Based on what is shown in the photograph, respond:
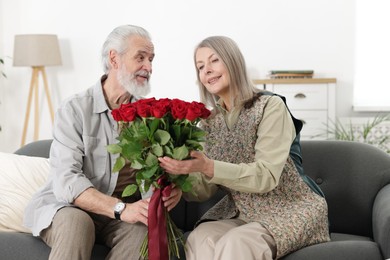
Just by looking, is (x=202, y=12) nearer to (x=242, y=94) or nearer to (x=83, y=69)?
(x=83, y=69)

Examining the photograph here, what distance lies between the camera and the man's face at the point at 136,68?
2.95 m

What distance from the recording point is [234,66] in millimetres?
2799

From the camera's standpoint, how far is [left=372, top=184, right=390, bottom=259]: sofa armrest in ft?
8.50

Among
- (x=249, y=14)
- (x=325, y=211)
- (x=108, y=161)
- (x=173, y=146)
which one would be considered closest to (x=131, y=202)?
(x=108, y=161)

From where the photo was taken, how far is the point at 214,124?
2895 millimetres

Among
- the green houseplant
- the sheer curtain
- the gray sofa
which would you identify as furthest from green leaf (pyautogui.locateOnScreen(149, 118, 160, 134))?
the sheer curtain

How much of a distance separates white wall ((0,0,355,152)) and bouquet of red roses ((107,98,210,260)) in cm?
402

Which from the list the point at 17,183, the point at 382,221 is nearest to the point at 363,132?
the point at 382,221

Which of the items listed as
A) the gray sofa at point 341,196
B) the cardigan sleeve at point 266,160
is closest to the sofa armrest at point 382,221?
the gray sofa at point 341,196

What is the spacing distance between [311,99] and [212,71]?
333 cm

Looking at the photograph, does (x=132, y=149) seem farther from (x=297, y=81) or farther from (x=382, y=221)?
(x=297, y=81)

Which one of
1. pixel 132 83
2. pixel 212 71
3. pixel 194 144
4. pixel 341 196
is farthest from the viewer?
pixel 341 196

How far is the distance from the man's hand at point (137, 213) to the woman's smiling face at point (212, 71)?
0.56 metres

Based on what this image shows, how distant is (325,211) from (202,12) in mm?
4010
